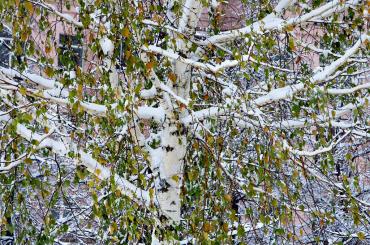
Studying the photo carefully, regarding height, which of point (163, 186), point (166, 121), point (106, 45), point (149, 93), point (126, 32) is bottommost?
point (163, 186)

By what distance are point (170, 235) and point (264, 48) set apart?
1636 millimetres

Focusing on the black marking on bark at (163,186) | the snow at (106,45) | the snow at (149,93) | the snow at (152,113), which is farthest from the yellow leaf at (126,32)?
the black marking on bark at (163,186)

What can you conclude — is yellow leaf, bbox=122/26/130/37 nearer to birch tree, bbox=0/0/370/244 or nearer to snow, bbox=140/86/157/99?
birch tree, bbox=0/0/370/244

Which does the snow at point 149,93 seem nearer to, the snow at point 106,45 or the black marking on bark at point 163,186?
the snow at point 106,45

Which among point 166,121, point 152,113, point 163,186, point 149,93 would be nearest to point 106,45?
point 149,93

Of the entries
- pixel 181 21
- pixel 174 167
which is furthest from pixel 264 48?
pixel 174 167

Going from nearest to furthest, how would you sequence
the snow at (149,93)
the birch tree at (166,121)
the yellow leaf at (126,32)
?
1. the yellow leaf at (126,32)
2. the birch tree at (166,121)
3. the snow at (149,93)

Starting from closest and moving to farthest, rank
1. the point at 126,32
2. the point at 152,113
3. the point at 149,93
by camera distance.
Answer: the point at 126,32 → the point at 149,93 → the point at 152,113

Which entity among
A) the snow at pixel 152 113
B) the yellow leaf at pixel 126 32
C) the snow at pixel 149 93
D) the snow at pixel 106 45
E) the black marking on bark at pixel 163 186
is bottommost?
the black marking on bark at pixel 163 186

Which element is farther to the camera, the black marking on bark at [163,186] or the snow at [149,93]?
the black marking on bark at [163,186]

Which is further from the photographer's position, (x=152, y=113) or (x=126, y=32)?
(x=152, y=113)

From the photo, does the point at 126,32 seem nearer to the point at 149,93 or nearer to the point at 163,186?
the point at 149,93

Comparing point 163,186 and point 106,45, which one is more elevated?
point 106,45

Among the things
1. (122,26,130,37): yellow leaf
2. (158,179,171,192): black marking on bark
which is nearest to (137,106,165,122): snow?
(158,179,171,192): black marking on bark
